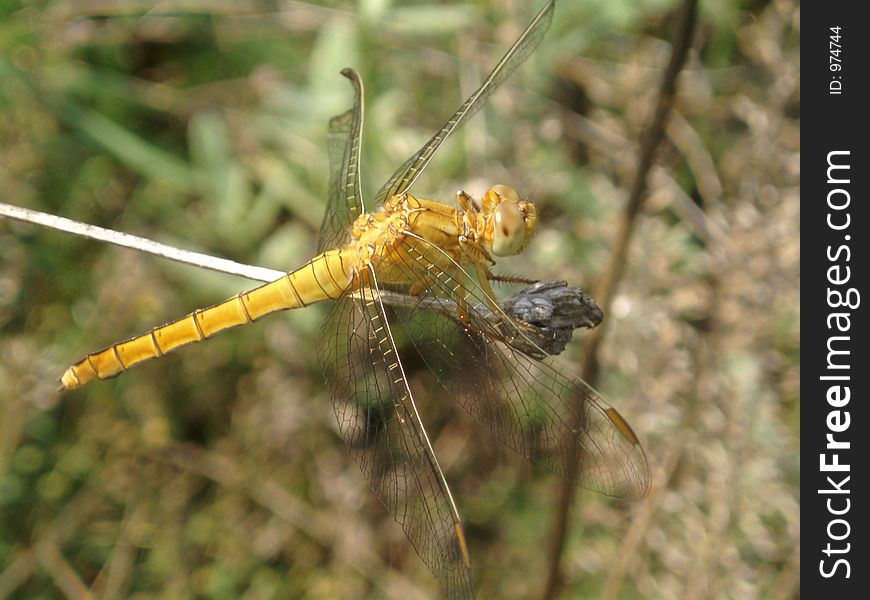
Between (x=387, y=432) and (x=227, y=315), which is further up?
(x=227, y=315)

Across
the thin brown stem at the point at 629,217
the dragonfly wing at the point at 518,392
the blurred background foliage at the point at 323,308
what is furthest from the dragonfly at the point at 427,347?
the blurred background foliage at the point at 323,308

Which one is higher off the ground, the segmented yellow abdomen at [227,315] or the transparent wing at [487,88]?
the transparent wing at [487,88]

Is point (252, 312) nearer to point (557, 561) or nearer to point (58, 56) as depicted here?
point (557, 561)

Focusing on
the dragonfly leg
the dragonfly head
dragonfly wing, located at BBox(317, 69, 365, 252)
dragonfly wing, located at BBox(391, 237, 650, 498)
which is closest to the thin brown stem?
dragonfly wing, located at BBox(391, 237, 650, 498)

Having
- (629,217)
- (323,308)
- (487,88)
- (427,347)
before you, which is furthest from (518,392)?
(323,308)

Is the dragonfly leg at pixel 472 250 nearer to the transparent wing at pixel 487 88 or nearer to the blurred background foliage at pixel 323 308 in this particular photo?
the transparent wing at pixel 487 88

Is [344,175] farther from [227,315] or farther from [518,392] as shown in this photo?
[518,392]
